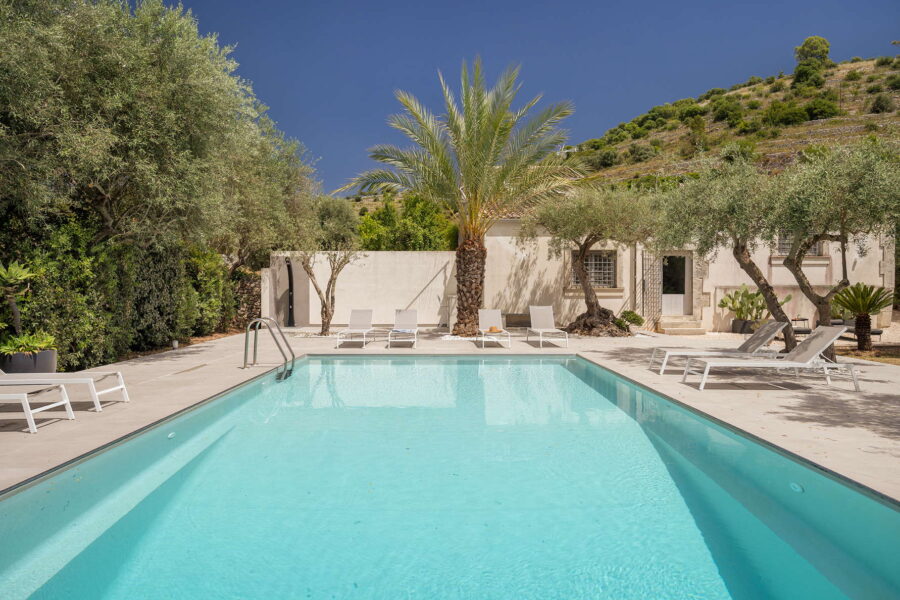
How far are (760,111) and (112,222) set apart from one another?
57519mm

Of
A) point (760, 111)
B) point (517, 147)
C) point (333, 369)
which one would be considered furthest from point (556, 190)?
point (760, 111)

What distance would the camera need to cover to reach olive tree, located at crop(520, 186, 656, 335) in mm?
13875

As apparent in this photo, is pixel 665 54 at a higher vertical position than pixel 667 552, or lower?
higher

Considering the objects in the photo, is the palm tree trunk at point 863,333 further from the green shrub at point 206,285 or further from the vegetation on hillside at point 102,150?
the green shrub at point 206,285

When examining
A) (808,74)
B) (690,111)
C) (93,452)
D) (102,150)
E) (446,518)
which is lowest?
(446,518)

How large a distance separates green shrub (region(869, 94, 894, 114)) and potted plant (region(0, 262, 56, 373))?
5782cm

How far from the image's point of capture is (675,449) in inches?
205

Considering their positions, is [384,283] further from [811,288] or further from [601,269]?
[811,288]

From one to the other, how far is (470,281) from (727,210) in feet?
21.1

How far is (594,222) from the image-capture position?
14078 mm

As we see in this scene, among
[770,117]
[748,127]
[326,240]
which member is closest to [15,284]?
[326,240]

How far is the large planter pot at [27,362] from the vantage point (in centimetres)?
689

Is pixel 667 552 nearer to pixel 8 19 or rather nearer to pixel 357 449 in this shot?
pixel 357 449

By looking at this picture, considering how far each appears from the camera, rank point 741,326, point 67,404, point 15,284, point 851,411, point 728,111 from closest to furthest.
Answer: point 67,404 → point 851,411 → point 15,284 → point 741,326 → point 728,111
